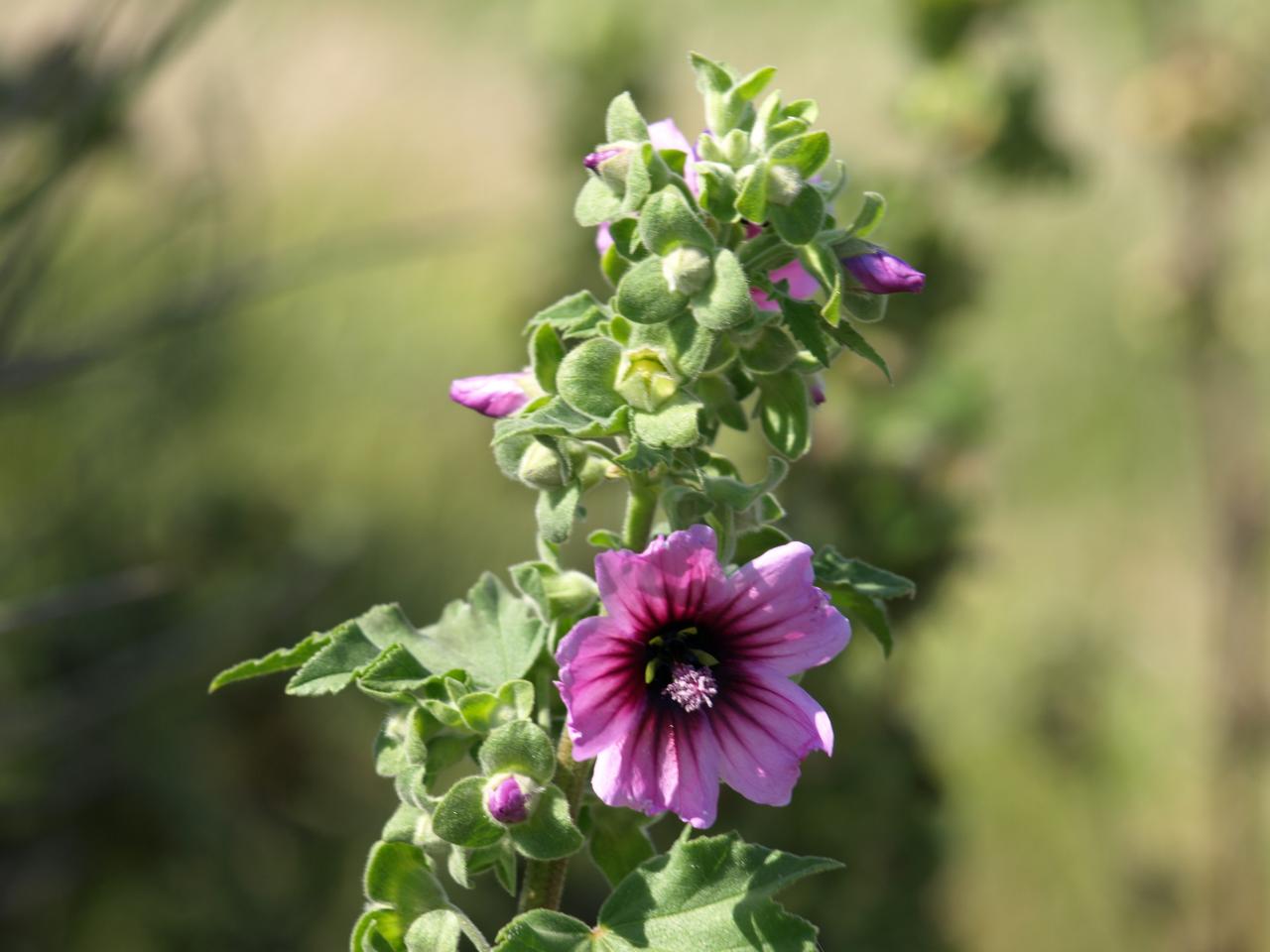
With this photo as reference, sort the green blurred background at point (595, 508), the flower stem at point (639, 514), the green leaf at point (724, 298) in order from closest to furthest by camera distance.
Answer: the green leaf at point (724, 298) < the flower stem at point (639, 514) < the green blurred background at point (595, 508)

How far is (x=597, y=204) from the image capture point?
901 mm

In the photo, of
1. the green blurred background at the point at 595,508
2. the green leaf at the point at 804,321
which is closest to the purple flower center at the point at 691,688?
the green leaf at the point at 804,321

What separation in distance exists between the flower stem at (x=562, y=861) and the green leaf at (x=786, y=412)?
9.5 inches

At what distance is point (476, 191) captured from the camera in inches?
235

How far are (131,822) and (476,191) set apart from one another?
12.0 ft

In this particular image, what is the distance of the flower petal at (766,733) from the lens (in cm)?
87

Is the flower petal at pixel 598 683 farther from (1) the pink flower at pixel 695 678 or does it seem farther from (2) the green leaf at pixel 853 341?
(2) the green leaf at pixel 853 341

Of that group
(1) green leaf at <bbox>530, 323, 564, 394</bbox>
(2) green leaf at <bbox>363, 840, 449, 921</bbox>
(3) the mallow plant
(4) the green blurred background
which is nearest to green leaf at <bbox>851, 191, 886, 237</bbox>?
(3) the mallow plant

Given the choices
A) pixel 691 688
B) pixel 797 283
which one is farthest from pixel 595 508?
pixel 691 688

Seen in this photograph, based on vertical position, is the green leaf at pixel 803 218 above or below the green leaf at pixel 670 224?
above

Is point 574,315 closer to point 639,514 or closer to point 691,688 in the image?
point 639,514

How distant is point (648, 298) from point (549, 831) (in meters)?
0.33

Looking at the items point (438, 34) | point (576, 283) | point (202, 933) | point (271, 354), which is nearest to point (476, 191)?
point (438, 34)

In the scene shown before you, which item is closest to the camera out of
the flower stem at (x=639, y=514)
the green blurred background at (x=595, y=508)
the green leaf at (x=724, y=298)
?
the green leaf at (x=724, y=298)
